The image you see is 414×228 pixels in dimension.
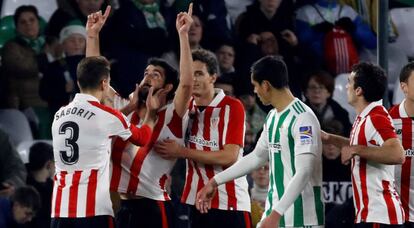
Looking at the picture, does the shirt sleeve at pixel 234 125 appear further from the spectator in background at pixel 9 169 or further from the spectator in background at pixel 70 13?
the spectator in background at pixel 70 13

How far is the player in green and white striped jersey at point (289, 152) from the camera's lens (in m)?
7.51

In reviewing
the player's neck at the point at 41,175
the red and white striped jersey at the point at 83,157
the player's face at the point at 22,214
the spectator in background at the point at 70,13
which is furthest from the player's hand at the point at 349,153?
the spectator in background at the point at 70,13

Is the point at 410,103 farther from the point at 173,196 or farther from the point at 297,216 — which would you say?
the point at 173,196

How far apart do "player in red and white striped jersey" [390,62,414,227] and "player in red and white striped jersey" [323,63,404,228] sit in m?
0.38

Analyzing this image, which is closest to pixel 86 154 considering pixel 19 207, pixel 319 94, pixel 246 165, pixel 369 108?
pixel 246 165

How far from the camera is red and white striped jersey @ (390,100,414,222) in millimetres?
8133

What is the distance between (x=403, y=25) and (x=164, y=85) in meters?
4.41

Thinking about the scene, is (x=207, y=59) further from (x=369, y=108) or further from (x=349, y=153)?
(x=349, y=153)

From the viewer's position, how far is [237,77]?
12445mm

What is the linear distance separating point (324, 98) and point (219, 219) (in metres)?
3.87

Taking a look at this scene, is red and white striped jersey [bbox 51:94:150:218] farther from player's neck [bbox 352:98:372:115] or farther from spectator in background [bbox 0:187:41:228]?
spectator in background [bbox 0:187:41:228]

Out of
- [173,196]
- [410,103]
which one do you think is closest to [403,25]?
[173,196]

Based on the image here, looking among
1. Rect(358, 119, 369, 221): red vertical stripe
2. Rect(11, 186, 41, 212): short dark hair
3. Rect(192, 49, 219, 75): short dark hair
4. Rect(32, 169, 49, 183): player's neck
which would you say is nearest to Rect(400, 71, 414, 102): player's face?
Rect(358, 119, 369, 221): red vertical stripe

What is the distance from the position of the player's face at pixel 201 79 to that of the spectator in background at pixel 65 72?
3771mm
